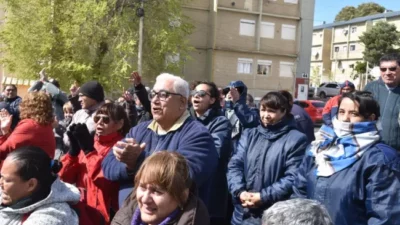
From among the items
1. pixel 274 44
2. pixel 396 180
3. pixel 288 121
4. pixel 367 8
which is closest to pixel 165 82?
pixel 288 121

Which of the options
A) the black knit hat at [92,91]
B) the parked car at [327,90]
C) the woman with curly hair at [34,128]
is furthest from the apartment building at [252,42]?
the woman with curly hair at [34,128]

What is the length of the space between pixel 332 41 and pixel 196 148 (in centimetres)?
6823

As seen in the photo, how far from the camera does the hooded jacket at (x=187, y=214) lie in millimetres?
2434

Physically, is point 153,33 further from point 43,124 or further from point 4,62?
point 43,124

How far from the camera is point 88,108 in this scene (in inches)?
206

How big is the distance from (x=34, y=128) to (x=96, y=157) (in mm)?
742

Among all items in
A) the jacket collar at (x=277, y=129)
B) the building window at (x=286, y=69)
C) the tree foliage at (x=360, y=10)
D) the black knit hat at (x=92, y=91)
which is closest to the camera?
the jacket collar at (x=277, y=129)

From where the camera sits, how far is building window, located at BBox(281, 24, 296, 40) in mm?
38438

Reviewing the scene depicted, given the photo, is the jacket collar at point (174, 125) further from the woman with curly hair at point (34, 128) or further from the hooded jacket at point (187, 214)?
the woman with curly hair at point (34, 128)

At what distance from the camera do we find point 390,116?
4.39m

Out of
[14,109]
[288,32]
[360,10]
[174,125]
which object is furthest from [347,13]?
[174,125]

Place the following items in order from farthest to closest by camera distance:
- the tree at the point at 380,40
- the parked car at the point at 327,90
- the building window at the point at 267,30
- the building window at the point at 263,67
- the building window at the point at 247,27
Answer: the parked car at the point at 327,90 < the tree at the point at 380,40 < the building window at the point at 263,67 < the building window at the point at 267,30 < the building window at the point at 247,27

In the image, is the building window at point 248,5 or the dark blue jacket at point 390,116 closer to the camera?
the dark blue jacket at point 390,116

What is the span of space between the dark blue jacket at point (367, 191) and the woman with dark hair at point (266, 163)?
2.32 ft
